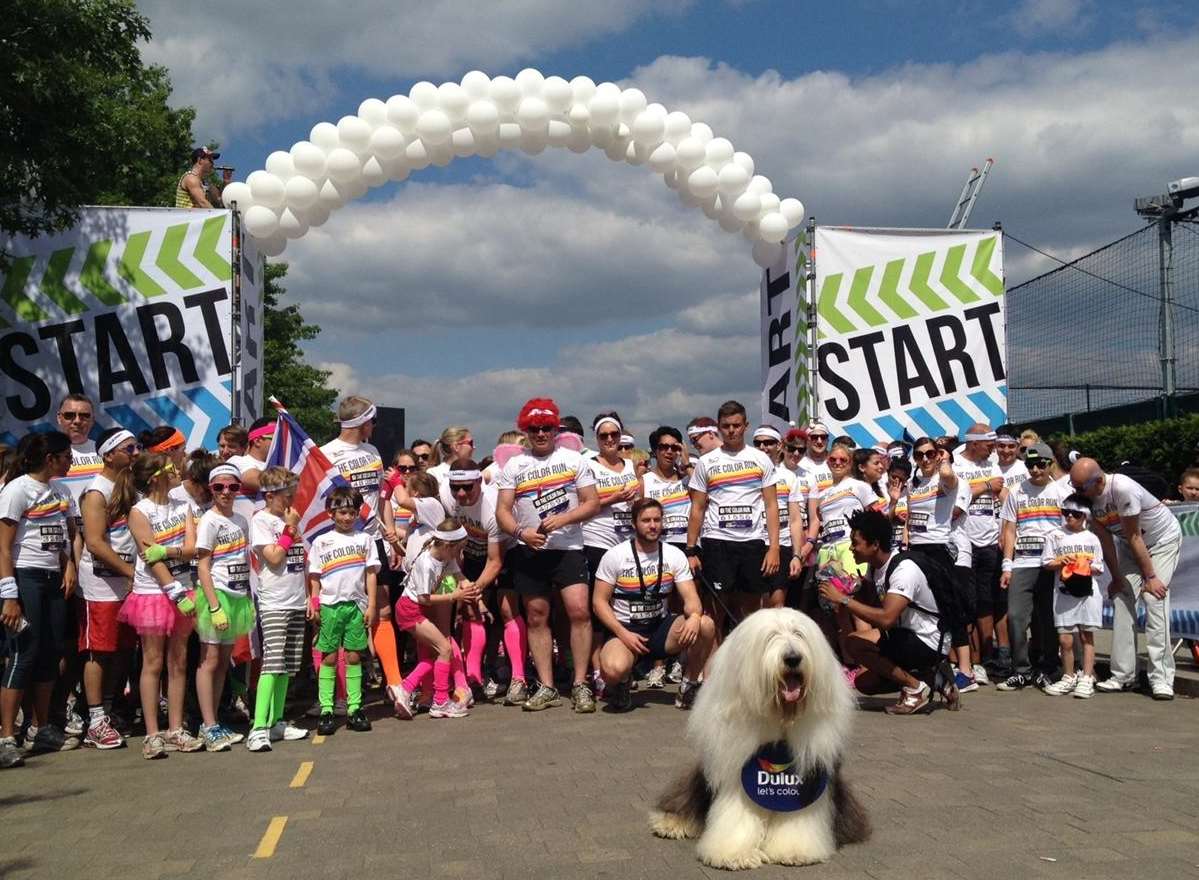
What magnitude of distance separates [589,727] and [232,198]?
7035 millimetres

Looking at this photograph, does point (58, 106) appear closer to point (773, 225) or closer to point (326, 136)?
point (326, 136)

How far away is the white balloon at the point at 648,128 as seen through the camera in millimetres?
12539

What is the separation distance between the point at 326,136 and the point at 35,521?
6022mm

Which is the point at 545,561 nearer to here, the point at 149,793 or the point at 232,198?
the point at 149,793

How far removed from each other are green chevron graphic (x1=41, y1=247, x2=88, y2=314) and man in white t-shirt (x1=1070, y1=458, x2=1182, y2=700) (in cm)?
915

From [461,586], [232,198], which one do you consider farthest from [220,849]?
[232,198]

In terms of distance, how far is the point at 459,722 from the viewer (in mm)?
8633

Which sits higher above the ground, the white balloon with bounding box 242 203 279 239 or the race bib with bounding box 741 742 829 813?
the white balloon with bounding box 242 203 279 239

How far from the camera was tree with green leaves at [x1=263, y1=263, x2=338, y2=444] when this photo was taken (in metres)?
37.3

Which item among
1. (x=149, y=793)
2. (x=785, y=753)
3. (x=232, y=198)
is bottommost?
(x=149, y=793)

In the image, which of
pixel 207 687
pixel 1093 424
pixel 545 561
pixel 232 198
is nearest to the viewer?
pixel 207 687

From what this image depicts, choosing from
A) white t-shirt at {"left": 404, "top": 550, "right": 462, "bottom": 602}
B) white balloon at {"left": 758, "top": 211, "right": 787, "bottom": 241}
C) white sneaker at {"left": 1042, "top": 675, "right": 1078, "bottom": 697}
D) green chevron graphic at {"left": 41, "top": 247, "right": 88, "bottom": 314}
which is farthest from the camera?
white balloon at {"left": 758, "top": 211, "right": 787, "bottom": 241}

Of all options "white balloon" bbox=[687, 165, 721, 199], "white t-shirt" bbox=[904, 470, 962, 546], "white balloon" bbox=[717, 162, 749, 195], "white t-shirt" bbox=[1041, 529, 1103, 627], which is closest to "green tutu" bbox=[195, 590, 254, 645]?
"white t-shirt" bbox=[904, 470, 962, 546]

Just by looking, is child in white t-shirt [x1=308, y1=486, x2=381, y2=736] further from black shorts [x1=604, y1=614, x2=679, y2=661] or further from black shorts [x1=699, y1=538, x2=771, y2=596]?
black shorts [x1=699, y1=538, x2=771, y2=596]
